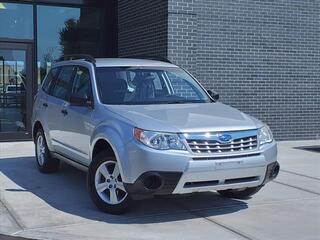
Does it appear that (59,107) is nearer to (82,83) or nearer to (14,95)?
(82,83)

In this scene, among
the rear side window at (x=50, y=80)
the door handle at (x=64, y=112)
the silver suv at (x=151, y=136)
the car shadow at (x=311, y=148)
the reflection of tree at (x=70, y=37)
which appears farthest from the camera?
the reflection of tree at (x=70, y=37)

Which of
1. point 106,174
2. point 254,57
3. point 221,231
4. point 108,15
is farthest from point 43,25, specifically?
point 221,231

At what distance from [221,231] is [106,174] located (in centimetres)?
149

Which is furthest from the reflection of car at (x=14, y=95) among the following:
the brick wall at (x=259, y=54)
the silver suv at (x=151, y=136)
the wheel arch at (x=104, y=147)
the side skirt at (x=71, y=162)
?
the wheel arch at (x=104, y=147)

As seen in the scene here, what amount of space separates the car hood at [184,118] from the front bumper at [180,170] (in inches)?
11.4

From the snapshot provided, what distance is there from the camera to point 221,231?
570 cm

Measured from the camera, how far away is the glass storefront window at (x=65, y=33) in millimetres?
13320

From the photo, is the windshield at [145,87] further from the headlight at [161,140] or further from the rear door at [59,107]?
the headlight at [161,140]

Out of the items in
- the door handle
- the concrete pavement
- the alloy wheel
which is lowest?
the concrete pavement

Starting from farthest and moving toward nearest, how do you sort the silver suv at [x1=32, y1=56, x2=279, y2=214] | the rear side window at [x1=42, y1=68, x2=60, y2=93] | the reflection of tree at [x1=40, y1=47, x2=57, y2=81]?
the reflection of tree at [x1=40, y1=47, x2=57, y2=81] < the rear side window at [x1=42, y1=68, x2=60, y2=93] < the silver suv at [x1=32, y1=56, x2=279, y2=214]

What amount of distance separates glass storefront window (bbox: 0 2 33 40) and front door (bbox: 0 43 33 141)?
26cm

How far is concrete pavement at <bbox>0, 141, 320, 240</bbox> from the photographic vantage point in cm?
567

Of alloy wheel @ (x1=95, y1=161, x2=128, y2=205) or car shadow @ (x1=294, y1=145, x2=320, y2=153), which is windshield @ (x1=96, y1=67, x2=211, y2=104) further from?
car shadow @ (x1=294, y1=145, x2=320, y2=153)

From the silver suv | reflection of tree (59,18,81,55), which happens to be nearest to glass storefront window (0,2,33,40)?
reflection of tree (59,18,81,55)
